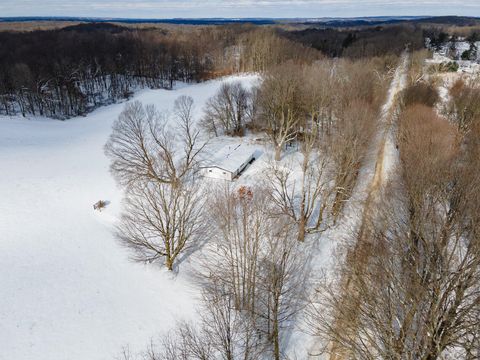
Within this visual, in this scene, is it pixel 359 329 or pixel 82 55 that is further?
pixel 82 55

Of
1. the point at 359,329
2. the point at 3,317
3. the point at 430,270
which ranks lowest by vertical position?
the point at 3,317

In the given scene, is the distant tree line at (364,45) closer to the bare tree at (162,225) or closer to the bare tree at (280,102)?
the bare tree at (280,102)

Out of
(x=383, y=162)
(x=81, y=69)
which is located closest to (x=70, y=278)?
(x=383, y=162)

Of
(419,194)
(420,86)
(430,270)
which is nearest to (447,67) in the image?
(420,86)

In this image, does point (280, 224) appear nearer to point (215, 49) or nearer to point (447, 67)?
point (447, 67)

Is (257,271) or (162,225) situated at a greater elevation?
(162,225)

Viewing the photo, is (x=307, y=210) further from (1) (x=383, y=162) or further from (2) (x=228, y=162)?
(1) (x=383, y=162)

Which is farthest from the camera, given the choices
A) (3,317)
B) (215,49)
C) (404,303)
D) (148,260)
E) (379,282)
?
(215,49)

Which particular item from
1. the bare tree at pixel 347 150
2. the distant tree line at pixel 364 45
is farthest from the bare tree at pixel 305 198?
the distant tree line at pixel 364 45
